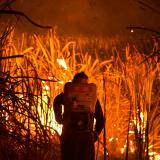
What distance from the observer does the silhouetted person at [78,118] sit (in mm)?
4652

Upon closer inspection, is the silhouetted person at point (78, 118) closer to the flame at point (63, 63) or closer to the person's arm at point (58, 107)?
the person's arm at point (58, 107)

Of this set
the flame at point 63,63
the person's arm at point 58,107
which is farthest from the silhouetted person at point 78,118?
the flame at point 63,63

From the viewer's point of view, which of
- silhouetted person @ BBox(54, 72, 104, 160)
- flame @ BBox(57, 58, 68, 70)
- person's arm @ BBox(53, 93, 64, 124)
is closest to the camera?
silhouetted person @ BBox(54, 72, 104, 160)

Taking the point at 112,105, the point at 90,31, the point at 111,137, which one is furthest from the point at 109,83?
the point at 90,31

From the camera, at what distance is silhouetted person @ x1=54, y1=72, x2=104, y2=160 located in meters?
4.65

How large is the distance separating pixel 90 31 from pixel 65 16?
1665 mm

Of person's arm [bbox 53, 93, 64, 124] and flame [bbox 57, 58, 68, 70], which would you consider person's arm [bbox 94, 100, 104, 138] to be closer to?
person's arm [bbox 53, 93, 64, 124]

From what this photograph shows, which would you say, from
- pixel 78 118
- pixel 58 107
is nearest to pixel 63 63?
pixel 58 107

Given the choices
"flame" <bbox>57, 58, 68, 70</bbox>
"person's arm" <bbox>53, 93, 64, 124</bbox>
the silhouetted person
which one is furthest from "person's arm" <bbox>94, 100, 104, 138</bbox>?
"flame" <bbox>57, 58, 68, 70</bbox>

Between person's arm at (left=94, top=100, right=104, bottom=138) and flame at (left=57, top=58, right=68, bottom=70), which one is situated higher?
flame at (left=57, top=58, right=68, bottom=70)

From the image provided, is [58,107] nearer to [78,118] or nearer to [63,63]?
[78,118]

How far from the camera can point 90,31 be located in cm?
2308

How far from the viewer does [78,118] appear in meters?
4.71

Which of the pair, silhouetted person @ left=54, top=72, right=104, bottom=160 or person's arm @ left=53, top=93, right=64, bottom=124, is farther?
person's arm @ left=53, top=93, right=64, bottom=124
